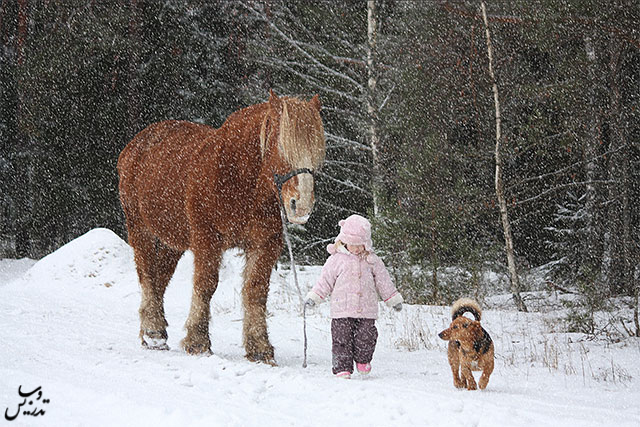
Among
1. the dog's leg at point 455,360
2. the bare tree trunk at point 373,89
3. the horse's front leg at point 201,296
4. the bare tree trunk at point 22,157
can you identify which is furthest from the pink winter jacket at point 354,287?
the bare tree trunk at point 22,157

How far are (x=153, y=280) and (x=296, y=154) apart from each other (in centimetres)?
302

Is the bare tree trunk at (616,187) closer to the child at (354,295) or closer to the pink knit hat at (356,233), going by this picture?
the child at (354,295)

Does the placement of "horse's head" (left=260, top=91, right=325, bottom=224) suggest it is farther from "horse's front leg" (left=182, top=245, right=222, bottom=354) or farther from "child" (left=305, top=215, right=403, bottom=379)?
"horse's front leg" (left=182, top=245, right=222, bottom=354)

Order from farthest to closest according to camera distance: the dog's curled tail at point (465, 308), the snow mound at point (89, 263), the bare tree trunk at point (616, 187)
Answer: the snow mound at point (89, 263) → the bare tree trunk at point (616, 187) → the dog's curled tail at point (465, 308)

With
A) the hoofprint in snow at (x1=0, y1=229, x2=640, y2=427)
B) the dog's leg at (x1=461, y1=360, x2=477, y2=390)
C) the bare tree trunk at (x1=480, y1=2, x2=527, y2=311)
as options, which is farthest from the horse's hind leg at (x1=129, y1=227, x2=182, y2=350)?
the bare tree trunk at (x1=480, y1=2, x2=527, y2=311)

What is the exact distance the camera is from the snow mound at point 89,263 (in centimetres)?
1356

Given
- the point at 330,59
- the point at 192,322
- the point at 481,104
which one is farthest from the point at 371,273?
the point at 330,59

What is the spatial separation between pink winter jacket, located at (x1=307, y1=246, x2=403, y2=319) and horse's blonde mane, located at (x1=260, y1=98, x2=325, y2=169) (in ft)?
2.74

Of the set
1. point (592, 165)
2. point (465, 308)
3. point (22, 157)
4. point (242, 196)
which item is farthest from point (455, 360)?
point (22, 157)

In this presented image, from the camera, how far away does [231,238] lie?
6.09 metres

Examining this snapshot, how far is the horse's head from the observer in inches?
205

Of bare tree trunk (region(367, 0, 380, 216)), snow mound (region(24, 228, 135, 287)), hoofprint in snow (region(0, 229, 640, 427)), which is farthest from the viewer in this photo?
snow mound (region(24, 228, 135, 287))

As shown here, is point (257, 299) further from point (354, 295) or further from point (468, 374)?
point (468, 374)

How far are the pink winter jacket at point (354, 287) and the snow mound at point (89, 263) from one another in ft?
29.9
